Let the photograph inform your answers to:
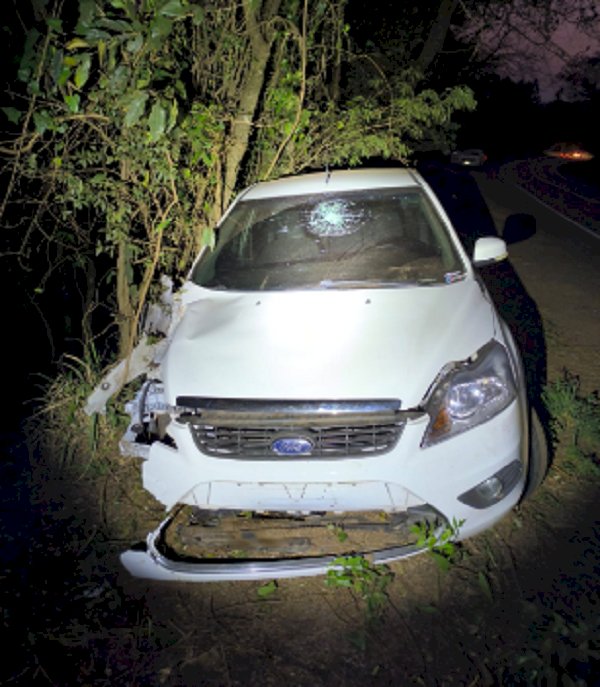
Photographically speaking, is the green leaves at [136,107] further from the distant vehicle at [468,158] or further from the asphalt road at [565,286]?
the distant vehicle at [468,158]

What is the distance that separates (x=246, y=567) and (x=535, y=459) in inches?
58.1

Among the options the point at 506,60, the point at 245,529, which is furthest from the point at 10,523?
the point at 506,60

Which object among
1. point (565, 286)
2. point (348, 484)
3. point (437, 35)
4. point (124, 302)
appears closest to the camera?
point (348, 484)

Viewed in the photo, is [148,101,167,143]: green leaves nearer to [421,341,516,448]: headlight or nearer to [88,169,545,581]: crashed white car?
[88,169,545,581]: crashed white car

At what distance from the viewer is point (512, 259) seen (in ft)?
31.6

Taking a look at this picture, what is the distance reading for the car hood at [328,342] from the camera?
109 inches

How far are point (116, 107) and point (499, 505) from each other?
11.0ft

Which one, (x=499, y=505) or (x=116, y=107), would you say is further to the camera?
(x=116, y=107)

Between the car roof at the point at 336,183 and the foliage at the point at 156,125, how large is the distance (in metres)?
0.53

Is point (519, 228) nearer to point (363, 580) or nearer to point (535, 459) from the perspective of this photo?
point (535, 459)

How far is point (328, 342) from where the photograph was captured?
3.03m

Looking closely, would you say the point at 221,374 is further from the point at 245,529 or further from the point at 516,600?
the point at 516,600

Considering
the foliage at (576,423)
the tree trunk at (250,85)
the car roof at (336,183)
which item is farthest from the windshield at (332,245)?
the foliage at (576,423)

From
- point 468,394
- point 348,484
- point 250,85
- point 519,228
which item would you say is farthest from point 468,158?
point 348,484
